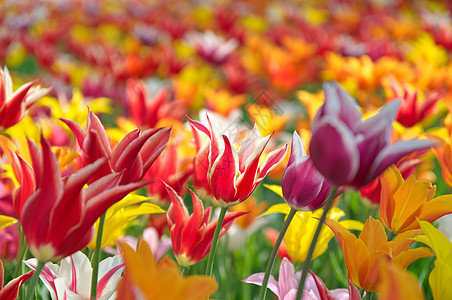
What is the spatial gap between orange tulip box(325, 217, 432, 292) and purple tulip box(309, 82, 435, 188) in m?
0.10

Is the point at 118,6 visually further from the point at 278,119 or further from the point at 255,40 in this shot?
the point at 278,119

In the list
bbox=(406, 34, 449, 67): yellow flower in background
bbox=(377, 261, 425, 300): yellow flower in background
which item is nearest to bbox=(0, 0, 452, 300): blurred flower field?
bbox=(377, 261, 425, 300): yellow flower in background

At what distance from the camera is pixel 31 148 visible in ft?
1.40

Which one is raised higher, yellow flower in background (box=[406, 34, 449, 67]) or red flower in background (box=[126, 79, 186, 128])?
red flower in background (box=[126, 79, 186, 128])

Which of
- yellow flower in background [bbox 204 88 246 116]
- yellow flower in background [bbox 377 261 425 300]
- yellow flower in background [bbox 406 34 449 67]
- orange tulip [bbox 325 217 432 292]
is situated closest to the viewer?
yellow flower in background [bbox 377 261 425 300]

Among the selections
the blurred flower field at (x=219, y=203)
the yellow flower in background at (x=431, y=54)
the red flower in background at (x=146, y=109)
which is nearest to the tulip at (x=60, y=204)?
the blurred flower field at (x=219, y=203)

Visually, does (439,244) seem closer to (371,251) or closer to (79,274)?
(371,251)

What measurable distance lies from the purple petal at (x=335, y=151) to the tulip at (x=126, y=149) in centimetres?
16

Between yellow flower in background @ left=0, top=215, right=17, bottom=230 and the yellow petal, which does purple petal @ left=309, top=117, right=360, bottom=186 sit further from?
yellow flower in background @ left=0, top=215, right=17, bottom=230

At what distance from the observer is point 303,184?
51 cm

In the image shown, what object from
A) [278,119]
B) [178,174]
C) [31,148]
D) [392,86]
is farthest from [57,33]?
[31,148]

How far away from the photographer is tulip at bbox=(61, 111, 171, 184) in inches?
18.9

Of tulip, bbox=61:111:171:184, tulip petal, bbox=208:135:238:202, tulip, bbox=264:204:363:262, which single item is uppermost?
tulip, bbox=61:111:171:184

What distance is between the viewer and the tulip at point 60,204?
415 mm
